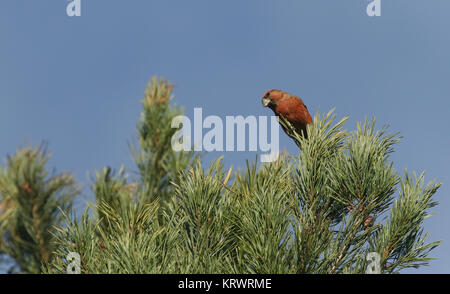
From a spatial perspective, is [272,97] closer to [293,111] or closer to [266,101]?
[266,101]

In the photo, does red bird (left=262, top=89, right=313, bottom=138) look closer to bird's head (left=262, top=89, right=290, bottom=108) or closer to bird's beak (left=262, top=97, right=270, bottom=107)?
bird's head (left=262, top=89, right=290, bottom=108)

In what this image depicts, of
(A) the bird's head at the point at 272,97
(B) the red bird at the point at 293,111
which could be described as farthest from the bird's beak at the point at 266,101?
(B) the red bird at the point at 293,111

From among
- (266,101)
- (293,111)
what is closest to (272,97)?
(266,101)

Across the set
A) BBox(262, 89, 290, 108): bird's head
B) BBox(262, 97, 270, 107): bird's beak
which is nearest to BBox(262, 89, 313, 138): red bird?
BBox(262, 89, 290, 108): bird's head

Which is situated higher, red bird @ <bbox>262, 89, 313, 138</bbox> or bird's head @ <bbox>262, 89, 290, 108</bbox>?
bird's head @ <bbox>262, 89, 290, 108</bbox>

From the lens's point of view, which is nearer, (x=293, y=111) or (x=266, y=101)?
(x=293, y=111)

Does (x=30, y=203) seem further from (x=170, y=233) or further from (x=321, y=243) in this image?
(x=321, y=243)

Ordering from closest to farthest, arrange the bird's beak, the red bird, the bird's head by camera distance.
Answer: the red bird, the bird's head, the bird's beak

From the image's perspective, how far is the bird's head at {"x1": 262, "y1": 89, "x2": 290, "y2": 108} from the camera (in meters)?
4.59

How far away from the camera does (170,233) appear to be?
2.56 meters

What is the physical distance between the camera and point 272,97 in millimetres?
4703
